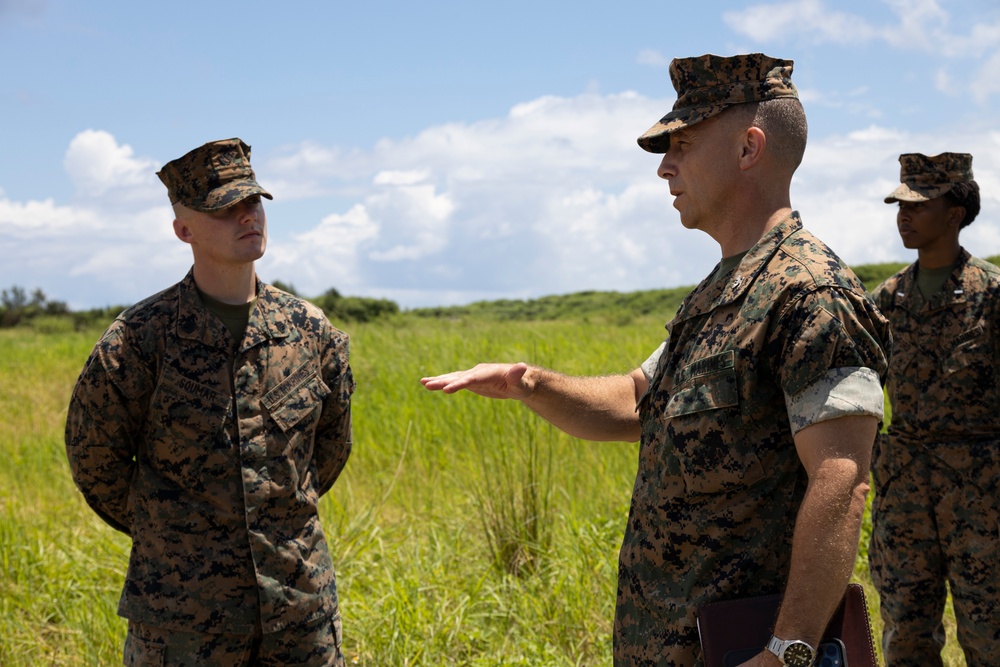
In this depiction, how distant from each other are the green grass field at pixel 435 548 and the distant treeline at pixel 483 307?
232 inches

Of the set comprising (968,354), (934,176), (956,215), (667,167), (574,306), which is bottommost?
(968,354)

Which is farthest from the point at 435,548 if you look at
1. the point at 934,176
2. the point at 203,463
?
the point at 934,176

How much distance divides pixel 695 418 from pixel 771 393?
0.57 ft

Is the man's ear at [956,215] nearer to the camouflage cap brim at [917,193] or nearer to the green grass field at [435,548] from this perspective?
the camouflage cap brim at [917,193]

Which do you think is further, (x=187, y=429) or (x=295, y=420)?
(x=295, y=420)

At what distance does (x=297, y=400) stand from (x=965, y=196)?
3.33 metres

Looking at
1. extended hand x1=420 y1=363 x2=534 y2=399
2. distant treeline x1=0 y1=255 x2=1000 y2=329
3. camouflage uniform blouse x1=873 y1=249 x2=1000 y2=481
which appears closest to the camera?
extended hand x1=420 y1=363 x2=534 y2=399

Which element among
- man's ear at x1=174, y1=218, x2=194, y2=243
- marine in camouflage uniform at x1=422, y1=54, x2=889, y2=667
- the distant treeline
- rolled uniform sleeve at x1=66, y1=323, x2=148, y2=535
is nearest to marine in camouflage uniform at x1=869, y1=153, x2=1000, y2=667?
marine in camouflage uniform at x1=422, y1=54, x2=889, y2=667

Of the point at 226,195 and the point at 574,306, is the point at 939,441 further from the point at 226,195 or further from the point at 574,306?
the point at 574,306

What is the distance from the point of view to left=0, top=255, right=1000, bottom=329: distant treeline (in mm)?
18859

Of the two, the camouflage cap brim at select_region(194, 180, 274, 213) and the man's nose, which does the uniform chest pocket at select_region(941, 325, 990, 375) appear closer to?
the man's nose

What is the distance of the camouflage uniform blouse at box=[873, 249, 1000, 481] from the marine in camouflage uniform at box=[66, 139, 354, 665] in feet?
9.17

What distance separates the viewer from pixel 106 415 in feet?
10.2

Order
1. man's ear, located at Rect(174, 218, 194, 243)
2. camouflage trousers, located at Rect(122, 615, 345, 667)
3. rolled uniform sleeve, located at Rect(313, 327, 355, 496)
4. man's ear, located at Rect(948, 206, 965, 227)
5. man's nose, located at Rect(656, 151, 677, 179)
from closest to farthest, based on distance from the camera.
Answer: man's nose, located at Rect(656, 151, 677, 179), camouflage trousers, located at Rect(122, 615, 345, 667), man's ear, located at Rect(174, 218, 194, 243), rolled uniform sleeve, located at Rect(313, 327, 355, 496), man's ear, located at Rect(948, 206, 965, 227)
